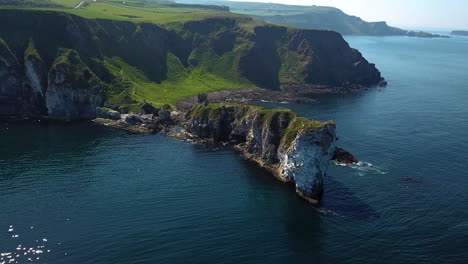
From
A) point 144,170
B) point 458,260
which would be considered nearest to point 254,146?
point 144,170

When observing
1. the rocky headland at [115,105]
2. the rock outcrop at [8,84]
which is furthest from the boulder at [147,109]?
the rock outcrop at [8,84]

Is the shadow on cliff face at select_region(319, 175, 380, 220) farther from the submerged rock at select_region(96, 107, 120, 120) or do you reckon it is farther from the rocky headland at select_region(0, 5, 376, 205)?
the submerged rock at select_region(96, 107, 120, 120)

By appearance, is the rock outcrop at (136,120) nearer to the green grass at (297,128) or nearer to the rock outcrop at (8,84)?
the rock outcrop at (8,84)

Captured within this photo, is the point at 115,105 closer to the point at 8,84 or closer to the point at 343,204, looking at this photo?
the point at 8,84

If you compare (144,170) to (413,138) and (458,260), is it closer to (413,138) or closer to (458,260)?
(458,260)

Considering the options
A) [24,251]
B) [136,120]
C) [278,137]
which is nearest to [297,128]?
[278,137]

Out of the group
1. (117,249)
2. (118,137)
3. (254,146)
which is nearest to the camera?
(117,249)
